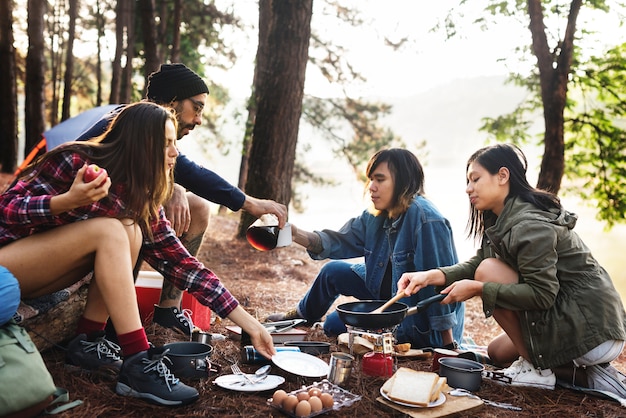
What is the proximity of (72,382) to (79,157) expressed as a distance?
100cm

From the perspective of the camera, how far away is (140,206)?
2.46 m

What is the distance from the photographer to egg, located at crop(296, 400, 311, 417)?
2.24m

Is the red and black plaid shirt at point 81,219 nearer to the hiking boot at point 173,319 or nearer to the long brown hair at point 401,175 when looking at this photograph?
the hiking boot at point 173,319

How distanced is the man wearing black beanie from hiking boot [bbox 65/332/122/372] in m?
0.69

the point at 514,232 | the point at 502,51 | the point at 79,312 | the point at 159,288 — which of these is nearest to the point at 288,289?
the point at 159,288

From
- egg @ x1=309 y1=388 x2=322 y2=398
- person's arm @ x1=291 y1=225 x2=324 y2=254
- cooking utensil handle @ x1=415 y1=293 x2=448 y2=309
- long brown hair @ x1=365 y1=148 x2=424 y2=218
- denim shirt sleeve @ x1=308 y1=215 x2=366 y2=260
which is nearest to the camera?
egg @ x1=309 y1=388 x2=322 y2=398

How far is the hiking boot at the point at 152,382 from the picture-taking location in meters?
2.31

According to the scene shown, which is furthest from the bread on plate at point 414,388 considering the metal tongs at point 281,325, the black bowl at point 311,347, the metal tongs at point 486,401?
the metal tongs at point 281,325

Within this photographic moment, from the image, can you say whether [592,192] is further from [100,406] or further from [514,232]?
[100,406]

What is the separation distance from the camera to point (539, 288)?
2.69 m

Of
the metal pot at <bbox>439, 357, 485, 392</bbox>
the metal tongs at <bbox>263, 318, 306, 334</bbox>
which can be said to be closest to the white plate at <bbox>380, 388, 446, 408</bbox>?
the metal pot at <bbox>439, 357, 485, 392</bbox>

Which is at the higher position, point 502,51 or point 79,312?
point 502,51

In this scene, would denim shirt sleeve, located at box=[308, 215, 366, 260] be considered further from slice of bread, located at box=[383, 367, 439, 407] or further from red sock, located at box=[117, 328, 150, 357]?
red sock, located at box=[117, 328, 150, 357]

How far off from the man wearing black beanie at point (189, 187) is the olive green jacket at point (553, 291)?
1369mm
